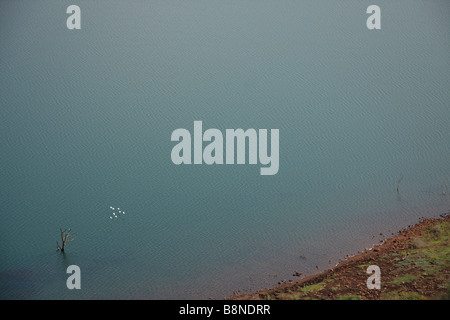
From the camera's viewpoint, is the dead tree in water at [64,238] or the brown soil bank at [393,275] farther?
the dead tree in water at [64,238]

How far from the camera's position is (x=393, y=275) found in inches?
420

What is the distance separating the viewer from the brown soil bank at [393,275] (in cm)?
986

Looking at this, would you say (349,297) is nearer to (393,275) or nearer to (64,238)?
(393,275)

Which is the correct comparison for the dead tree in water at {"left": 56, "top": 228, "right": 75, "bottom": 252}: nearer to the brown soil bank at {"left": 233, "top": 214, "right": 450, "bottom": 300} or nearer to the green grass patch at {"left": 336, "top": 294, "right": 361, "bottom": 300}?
the brown soil bank at {"left": 233, "top": 214, "right": 450, "bottom": 300}

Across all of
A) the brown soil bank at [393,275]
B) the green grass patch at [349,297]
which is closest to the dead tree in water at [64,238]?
the brown soil bank at [393,275]

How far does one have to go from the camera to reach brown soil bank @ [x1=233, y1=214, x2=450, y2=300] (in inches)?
388

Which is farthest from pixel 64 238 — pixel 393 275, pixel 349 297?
pixel 393 275

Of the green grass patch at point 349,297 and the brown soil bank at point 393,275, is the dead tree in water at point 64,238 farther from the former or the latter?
the green grass patch at point 349,297

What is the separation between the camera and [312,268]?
11945mm

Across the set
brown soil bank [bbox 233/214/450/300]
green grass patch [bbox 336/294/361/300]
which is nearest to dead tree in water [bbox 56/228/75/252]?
brown soil bank [bbox 233/214/450/300]
